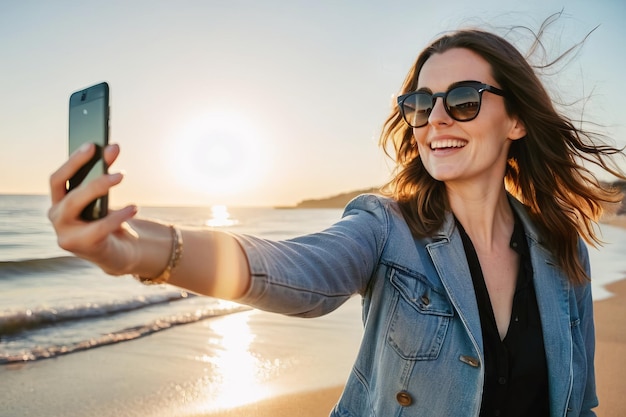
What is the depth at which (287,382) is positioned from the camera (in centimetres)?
559

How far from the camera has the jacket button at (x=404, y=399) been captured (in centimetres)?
226

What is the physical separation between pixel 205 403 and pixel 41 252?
12.3m

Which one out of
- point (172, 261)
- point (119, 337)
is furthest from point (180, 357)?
point (172, 261)

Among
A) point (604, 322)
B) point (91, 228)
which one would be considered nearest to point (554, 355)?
point (91, 228)

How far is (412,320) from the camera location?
230 cm

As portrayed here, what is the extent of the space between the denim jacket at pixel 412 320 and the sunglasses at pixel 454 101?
502 mm

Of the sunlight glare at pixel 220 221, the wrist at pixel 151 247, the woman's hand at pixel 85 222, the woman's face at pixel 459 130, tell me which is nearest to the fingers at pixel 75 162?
the woman's hand at pixel 85 222

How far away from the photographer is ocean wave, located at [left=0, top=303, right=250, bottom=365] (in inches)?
255

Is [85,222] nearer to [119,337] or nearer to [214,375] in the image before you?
[214,375]

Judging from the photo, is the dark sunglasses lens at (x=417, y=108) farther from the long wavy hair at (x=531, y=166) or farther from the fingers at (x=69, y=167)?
the fingers at (x=69, y=167)

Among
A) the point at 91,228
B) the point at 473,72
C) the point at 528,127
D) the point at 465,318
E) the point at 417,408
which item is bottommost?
the point at 417,408

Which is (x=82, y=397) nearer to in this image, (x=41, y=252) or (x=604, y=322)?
(x=604, y=322)

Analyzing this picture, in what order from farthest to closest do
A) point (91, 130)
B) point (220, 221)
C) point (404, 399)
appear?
1. point (220, 221)
2. point (404, 399)
3. point (91, 130)

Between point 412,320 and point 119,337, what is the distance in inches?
238
